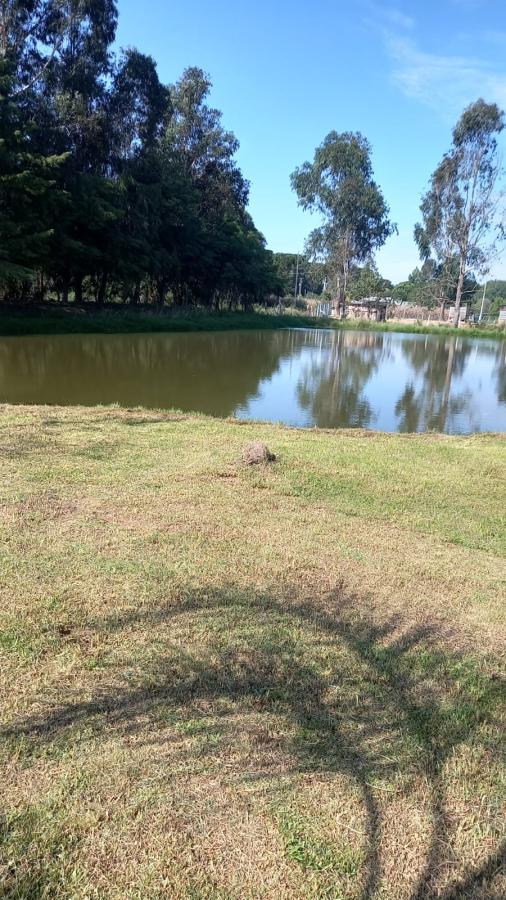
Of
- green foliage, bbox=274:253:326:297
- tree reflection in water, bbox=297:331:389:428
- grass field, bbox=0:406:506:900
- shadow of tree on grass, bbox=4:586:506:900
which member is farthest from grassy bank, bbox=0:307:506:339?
green foliage, bbox=274:253:326:297

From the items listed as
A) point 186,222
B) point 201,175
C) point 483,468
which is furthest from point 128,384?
point 201,175

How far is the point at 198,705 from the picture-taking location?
2.02 meters

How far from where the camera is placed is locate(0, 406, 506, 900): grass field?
1491 millimetres

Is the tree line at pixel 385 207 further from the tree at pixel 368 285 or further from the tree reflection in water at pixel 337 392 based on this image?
the tree reflection in water at pixel 337 392

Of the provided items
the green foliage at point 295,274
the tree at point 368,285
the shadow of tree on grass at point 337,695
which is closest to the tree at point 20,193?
the shadow of tree on grass at point 337,695

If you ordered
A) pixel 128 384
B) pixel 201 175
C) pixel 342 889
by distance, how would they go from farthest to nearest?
1. pixel 201 175
2. pixel 128 384
3. pixel 342 889

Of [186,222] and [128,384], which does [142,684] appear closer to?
[128,384]

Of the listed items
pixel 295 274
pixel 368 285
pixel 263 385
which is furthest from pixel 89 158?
pixel 295 274

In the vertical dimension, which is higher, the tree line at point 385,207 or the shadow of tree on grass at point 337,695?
the tree line at point 385,207

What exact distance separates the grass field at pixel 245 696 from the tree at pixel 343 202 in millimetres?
52571

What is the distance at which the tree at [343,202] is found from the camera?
50.1 metres

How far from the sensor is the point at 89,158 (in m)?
27.3

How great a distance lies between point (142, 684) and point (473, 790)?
46.4 inches

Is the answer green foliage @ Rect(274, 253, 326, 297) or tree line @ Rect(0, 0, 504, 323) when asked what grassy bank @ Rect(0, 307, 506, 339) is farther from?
green foliage @ Rect(274, 253, 326, 297)
